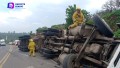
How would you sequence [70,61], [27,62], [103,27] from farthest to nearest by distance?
1. [27,62]
2. [70,61]
3. [103,27]

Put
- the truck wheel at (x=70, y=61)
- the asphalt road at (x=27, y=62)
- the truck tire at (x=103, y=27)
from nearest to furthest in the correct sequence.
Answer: the truck tire at (x=103, y=27)
the truck wheel at (x=70, y=61)
the asphalt road at (x=27, y=62)

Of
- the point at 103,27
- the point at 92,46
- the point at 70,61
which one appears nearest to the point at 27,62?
the point at 70,61

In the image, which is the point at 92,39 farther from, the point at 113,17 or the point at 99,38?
the point at 113,17

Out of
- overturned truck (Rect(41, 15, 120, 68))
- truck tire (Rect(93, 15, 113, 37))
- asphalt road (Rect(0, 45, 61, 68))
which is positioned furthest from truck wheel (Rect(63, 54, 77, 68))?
asphalt road (Rect(0, 45, 61, 68))

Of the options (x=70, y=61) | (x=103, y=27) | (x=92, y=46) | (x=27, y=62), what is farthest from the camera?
(x=27, y=62)

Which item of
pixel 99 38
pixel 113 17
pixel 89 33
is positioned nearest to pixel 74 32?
pixel 89 33

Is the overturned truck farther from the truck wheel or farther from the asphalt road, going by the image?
the asphalt road

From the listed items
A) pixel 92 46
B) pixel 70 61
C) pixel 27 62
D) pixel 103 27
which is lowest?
pixel 27 62

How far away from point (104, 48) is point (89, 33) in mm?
2296

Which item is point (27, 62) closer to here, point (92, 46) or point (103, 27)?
point (92, 46)

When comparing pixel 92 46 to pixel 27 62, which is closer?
pixel 92 46

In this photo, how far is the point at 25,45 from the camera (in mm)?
42500

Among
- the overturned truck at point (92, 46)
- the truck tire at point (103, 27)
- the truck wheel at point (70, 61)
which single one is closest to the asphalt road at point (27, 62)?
the overturned truck at point (92, 46)

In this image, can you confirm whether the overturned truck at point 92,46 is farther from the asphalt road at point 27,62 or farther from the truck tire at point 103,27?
the asphalt road at point 27,62
